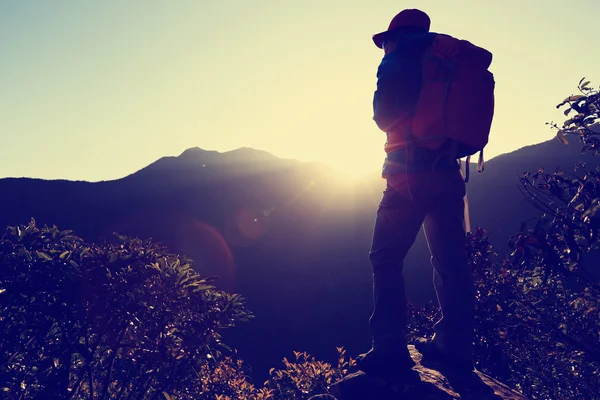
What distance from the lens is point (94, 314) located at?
21.3 ft

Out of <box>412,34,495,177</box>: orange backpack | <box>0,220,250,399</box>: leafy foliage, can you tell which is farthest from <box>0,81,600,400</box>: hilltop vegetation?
<box>412,34,495,177</box>: orange backpack

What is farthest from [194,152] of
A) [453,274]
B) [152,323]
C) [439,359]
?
[453,274]

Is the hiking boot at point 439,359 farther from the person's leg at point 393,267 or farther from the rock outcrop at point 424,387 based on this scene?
the person's leg at point 393,267

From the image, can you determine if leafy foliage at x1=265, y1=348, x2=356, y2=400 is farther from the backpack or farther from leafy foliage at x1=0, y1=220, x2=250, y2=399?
the backpack

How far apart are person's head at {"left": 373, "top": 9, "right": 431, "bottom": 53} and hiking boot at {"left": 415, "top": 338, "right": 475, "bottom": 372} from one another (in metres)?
2.59

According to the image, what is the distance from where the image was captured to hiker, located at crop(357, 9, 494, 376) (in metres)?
3.73

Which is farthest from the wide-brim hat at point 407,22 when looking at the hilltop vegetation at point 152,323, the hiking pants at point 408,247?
the hilltop vegetation at point 152,323

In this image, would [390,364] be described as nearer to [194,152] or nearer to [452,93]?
[452,93]

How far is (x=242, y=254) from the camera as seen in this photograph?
4597 cm

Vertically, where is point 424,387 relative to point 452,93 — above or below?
below

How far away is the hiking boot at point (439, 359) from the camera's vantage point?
13.3ft

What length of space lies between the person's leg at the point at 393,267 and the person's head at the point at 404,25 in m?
1.20

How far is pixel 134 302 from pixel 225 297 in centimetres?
141

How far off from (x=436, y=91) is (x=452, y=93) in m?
0.12
